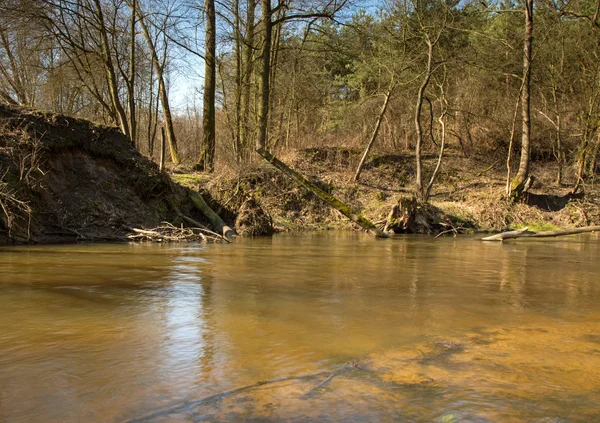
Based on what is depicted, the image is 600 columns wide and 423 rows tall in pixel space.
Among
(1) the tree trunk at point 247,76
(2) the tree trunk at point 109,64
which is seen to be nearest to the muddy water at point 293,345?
(2) the tree trunk at point 109,64

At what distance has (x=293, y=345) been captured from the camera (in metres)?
3.94

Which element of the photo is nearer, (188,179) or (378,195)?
(188,179)

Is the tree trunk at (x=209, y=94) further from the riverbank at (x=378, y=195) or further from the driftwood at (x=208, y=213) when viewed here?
the driftwood at (x=208, y=213)

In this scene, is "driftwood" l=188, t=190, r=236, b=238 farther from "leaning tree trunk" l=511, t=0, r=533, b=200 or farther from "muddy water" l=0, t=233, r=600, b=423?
"leaning tree trunk" l=511, t=0, r=533, b=200

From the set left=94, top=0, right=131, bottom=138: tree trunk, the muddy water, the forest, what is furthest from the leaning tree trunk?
left=94, top=0, right=131, bottom=138: tree trunk

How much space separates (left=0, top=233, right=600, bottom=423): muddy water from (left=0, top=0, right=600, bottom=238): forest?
33.3 feet

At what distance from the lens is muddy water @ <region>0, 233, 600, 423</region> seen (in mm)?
2828

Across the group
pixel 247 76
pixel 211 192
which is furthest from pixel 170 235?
pixel 247 76

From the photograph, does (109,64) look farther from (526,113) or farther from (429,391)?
(429,391)

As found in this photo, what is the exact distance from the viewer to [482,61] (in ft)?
82.7

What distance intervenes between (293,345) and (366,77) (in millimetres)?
25527

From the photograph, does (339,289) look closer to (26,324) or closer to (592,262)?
(26,324)

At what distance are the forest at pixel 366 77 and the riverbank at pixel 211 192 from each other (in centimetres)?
78

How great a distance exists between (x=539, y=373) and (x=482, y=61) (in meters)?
24.8
